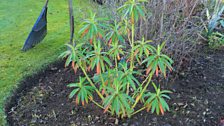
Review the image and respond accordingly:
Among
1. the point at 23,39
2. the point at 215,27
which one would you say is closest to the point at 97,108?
the point at 23,39

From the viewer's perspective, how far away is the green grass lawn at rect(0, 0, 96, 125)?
3156mm

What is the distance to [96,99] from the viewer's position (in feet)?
9.15

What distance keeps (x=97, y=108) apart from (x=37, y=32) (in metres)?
1.51

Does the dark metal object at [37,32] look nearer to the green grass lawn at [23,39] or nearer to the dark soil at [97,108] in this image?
the green grass lawn at [23,39]

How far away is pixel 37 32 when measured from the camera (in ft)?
12.0

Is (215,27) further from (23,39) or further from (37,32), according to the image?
(23,39)

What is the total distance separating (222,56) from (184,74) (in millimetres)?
822

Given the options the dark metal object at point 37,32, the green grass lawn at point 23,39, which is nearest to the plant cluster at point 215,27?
the green grass lawn at point 23,39

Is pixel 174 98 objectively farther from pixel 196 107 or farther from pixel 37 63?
pixel 37 63

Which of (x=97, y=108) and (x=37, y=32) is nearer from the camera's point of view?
(x=97, y=108)

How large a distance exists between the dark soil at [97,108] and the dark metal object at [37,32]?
1.93 feet

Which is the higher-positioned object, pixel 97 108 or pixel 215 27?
pixel 215 27

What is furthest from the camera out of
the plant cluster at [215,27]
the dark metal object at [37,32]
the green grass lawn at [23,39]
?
the plant cluster at [215,27]

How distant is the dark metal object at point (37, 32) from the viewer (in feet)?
11.8
